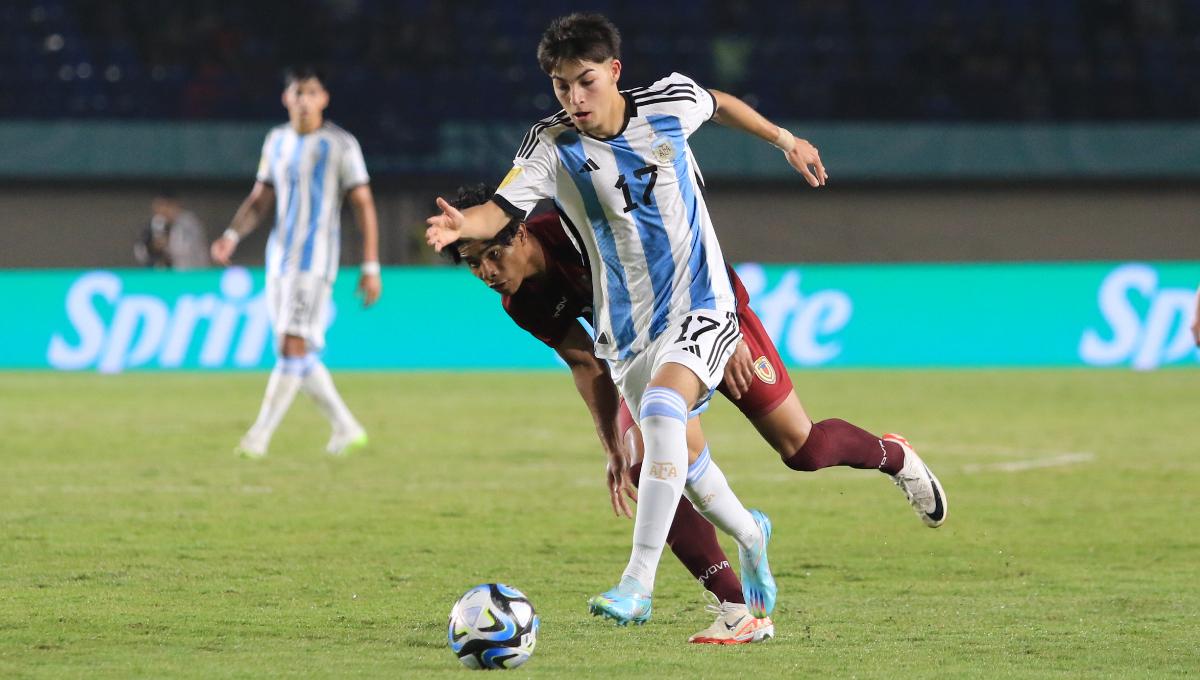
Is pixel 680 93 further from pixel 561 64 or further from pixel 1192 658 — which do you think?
pixel 1192 658

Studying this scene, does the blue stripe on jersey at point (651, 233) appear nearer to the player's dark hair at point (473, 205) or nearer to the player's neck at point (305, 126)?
the player's dark hair at point (473, 205)

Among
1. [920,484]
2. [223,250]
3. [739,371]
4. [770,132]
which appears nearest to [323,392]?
[223,250]

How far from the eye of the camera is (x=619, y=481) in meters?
5.25

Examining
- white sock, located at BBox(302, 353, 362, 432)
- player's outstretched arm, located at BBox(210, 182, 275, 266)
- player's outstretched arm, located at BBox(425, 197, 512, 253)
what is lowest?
white sock, located at BBox(302, 353, 362, 432)

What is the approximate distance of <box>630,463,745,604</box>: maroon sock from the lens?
510 centimetres

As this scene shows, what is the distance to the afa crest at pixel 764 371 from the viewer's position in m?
5.20

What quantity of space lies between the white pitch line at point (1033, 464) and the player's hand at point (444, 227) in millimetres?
5749

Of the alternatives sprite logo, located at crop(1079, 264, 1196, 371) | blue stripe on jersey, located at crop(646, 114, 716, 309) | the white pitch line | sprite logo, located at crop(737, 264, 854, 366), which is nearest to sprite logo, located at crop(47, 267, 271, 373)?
sprite logo, located at crop(737, 264, 854, 366)

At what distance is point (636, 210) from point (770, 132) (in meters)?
0.61

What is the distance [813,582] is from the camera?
20.1 ft

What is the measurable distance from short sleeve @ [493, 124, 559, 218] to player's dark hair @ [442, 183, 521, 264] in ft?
0.15

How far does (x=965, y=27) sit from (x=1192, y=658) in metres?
20.4

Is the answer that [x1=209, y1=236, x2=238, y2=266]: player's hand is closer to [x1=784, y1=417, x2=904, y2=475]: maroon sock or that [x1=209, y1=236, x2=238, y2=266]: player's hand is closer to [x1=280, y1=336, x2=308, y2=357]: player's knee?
[x1=280, y1=336, x2=308, y2=357]: player's knee

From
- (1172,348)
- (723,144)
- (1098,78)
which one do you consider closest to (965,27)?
(1098,78)
